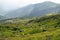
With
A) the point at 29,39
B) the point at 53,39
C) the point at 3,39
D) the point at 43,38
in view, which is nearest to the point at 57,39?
the point at 53,39

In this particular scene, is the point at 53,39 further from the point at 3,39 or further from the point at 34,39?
the point at 3,39

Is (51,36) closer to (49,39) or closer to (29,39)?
(49,39)

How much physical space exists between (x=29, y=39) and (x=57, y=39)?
49.5 ft

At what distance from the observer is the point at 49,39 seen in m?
85.0

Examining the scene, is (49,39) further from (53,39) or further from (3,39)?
(3,39)

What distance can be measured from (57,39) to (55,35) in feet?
16.4

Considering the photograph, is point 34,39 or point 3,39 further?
point 3,39

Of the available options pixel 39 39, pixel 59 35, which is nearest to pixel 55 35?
pixel 59 35

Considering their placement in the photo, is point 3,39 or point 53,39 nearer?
point 53,39

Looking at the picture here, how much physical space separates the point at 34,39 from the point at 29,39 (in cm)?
333

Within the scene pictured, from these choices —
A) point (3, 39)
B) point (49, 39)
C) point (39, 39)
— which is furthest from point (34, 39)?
point (3, 39)

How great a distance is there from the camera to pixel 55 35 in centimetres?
8931

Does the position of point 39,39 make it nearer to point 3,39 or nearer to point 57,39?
point 57,39

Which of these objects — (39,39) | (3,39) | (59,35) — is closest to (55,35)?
(59,35)
